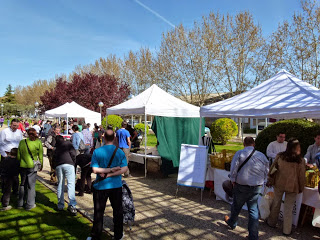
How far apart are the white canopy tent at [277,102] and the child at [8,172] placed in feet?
14.9

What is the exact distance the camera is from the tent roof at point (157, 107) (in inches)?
326

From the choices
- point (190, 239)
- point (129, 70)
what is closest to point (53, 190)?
point (190, 239)

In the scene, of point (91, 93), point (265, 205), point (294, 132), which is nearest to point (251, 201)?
point (265, 205)

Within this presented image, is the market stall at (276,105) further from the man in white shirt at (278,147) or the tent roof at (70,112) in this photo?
the tent roof at (70,112)

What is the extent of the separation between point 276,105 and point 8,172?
5626mm

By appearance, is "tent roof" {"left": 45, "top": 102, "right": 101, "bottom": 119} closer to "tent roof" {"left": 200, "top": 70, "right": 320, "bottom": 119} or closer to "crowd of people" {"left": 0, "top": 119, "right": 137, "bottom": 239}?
"crowd of people" {"left": 0, "top": 119, "right": 137, "bottom": 239}

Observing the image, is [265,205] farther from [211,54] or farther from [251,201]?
[211,54]

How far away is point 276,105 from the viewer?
506 cm

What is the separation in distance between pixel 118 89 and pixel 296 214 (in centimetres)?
2841

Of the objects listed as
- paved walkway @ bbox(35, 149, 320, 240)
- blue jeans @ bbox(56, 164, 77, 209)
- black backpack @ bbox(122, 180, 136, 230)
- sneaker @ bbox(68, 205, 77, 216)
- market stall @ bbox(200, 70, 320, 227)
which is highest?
market stall @ bbox(200, 70, 320, 227)

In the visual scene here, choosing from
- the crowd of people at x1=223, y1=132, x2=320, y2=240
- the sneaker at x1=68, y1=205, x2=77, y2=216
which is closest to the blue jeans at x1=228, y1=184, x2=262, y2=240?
the crowd of people at x1=223, y1=132, x2=320, y2=240

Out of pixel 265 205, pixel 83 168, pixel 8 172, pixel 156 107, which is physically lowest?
pixel 265 205

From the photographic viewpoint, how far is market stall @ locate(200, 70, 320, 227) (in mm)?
4639

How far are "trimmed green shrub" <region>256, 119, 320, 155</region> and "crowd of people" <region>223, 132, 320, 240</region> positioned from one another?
3623 mm
